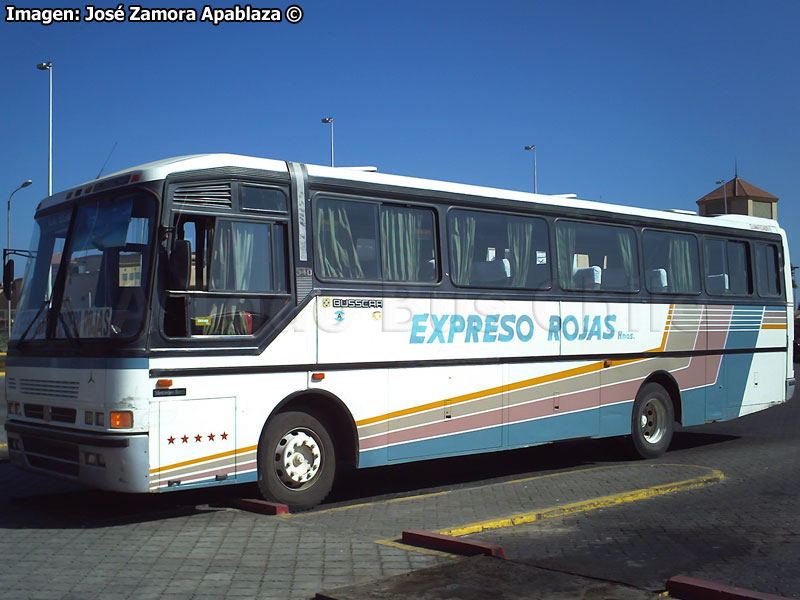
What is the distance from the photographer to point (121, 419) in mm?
7953

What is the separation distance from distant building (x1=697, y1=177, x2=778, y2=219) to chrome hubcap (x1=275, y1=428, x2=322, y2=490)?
108m

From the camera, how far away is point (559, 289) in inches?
470

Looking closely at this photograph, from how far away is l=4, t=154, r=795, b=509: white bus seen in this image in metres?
8.22

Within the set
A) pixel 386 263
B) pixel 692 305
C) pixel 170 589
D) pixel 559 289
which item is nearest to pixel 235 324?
pixel 386 263

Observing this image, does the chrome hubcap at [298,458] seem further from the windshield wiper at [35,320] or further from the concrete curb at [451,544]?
the windshield wiper at [35,320]

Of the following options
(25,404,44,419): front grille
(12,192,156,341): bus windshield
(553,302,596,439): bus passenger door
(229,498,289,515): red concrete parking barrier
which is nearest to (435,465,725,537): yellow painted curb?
(229,498,289,515): red concrete parking barrier

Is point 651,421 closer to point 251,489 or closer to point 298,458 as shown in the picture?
point 251,489

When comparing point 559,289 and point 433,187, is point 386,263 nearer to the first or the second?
point 433,187

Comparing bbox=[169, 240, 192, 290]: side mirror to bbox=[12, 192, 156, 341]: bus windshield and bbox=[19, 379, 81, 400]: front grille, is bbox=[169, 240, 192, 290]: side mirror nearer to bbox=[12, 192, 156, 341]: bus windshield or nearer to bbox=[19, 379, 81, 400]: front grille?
bbox=[12, 192, 156, 341]: bus windshield

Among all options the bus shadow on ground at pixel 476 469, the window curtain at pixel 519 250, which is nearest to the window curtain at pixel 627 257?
the window curtain at pixel 519 250

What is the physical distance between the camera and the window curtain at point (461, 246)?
35.2ft

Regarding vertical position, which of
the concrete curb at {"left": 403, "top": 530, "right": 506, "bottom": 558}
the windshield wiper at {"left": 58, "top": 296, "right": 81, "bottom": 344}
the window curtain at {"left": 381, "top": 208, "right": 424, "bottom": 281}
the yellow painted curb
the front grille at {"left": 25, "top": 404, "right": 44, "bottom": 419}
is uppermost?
the window curtain at {"left": 381, "top": 208, "right": 424, "bottom": 281}

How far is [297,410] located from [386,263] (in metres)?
1.95

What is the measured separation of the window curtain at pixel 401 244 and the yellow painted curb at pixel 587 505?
302cm
